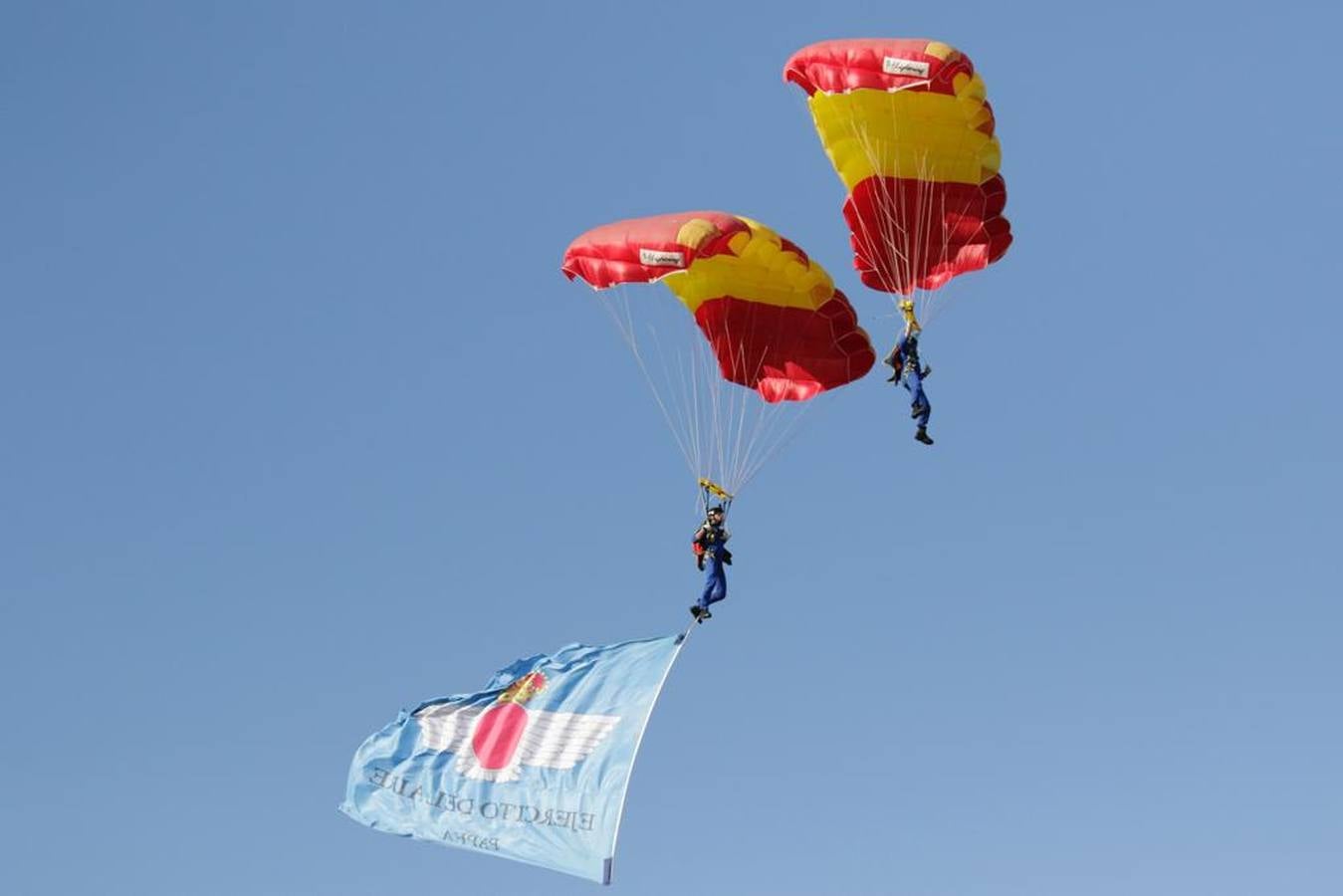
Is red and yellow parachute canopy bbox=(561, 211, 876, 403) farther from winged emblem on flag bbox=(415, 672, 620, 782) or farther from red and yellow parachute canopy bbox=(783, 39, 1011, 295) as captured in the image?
winged emblem on flag bbox=(415, 672, 620, 782)

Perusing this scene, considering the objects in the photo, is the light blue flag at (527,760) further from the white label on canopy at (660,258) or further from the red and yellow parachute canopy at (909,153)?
the red and yellow parachute canopy at (909,153)

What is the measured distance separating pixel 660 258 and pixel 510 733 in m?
5.22

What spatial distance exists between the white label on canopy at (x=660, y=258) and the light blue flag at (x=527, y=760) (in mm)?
3916

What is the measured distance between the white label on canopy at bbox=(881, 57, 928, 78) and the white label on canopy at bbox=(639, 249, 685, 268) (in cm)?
332

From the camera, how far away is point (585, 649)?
39.0 m

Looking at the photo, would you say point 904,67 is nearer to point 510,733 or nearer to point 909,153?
point 909,153

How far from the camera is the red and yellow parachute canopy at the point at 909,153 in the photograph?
39438 millimetres

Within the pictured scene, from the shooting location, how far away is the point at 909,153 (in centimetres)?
4028

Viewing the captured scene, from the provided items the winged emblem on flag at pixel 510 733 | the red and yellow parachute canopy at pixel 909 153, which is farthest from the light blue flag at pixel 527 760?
the red and yellow parachute canopy at pixel 909 153

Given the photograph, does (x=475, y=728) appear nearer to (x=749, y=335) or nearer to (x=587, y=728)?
(x=587, y=728)

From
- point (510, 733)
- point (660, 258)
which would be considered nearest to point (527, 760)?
point (510, 733)

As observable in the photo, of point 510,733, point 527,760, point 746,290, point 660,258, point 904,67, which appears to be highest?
point 904,67

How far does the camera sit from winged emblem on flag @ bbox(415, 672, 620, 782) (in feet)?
124

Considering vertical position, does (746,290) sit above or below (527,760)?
above
